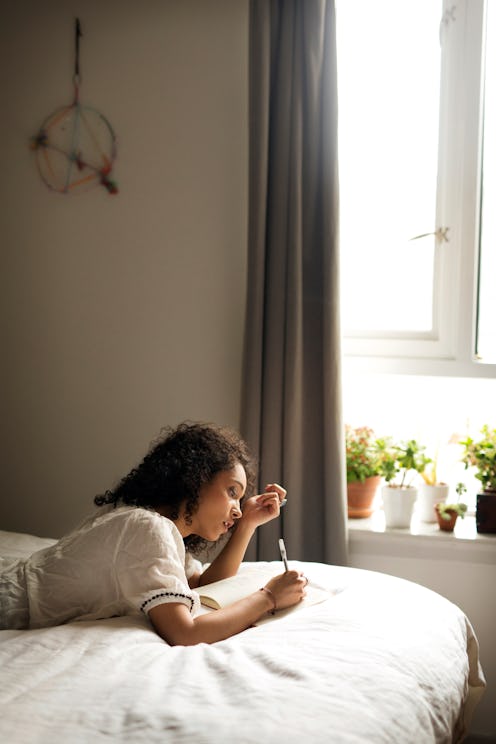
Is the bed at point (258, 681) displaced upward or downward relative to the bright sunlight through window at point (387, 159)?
downward

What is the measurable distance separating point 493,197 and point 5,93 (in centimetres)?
179

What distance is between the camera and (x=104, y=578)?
1614mm

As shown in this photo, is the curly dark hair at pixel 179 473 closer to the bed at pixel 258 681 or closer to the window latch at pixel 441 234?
the bed at pixel 258 681

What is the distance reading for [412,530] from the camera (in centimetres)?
265

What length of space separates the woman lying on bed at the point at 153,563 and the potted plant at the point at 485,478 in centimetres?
100

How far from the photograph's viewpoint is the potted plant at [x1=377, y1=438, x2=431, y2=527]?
2656 mm

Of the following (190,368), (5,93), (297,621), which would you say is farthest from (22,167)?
(297,621)

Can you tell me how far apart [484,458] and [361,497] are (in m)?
0.42

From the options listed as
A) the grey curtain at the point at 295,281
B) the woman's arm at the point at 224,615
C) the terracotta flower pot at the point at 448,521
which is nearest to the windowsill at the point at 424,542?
the terracotta flower pot at the point at 448,521

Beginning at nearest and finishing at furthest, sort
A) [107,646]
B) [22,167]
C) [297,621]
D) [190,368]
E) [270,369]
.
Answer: [107,646]
[297,621]
[270,369]
[190,368]
[22,167]

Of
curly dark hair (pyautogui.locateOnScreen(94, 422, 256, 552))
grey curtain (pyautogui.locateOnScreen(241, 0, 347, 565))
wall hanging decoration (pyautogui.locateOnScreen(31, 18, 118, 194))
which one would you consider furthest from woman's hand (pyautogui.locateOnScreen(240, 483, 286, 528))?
wall hanging decoration (pyautogui.locateOnScreen(31, 18, 118, 194))

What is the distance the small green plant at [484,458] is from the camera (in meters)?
2.60

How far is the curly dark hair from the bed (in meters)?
0.32

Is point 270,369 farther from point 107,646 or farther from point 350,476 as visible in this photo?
point 107,646
